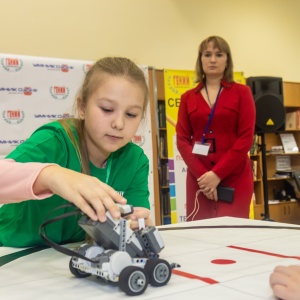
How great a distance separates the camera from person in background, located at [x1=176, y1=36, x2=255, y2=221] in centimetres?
Result: 209

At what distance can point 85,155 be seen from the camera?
117 centimetres

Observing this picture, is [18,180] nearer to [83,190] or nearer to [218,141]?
[83,190]

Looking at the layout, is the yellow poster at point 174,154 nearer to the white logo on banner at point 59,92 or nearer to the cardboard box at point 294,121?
the white logo on banner at point 59,92

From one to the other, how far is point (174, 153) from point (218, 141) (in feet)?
4.97

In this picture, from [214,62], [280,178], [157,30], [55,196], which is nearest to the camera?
[55,196]

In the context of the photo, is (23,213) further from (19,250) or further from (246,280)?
(246,280)

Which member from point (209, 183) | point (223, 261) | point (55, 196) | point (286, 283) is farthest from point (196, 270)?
point (209, 183)

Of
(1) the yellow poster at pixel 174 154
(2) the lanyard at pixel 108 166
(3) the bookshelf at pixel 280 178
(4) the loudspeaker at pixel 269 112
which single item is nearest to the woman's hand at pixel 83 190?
(2) the lanyard at pixel 108 166

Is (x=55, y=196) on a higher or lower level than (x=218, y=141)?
lower

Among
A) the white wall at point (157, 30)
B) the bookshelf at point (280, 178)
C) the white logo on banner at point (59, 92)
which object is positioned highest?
the white wall at point (157, 30)

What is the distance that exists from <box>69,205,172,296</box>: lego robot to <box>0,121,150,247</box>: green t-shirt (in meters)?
0.33

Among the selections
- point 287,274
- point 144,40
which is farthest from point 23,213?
point 144,40

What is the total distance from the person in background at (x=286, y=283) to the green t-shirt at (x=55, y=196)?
59 centimetres

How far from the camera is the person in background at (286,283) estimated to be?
1.98ft
